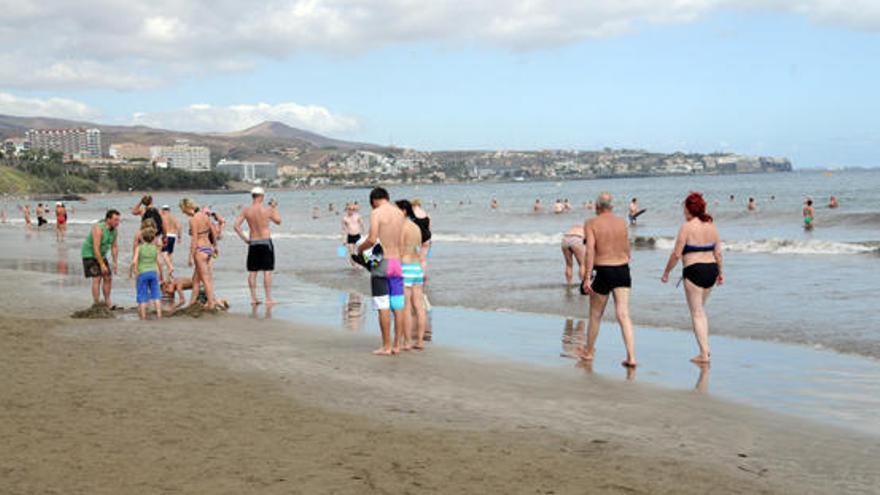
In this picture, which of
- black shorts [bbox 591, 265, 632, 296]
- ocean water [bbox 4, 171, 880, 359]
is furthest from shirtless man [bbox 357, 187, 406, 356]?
ocean water [bbox 4, 171, 880, 359]

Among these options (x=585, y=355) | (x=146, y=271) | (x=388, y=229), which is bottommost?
(x=585, y=355)

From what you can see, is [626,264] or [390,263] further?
[390,263]

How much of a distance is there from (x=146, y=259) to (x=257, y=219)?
1.83 meters

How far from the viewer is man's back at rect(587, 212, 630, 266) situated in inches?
339

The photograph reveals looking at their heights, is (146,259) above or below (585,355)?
above

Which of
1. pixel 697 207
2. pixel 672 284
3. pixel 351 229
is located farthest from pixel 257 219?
pixel 672 284

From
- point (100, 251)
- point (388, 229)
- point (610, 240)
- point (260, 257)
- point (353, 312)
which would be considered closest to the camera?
point (610, 240)

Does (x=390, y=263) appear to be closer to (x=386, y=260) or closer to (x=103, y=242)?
(x=386, y=260)

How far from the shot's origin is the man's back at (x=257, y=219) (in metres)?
12.9

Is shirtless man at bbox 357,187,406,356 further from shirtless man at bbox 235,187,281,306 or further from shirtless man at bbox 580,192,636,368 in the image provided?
shirtless man at bbox 235,187,281,306

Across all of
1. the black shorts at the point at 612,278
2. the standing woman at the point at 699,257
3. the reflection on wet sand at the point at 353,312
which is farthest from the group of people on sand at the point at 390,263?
the standing woman at the point at 699,257

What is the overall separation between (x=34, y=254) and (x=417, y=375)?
73.8 ft

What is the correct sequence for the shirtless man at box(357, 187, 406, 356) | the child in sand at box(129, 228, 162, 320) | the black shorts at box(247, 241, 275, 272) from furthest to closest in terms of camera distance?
the black shorts at box(247, 241, 275, 272) → the child in sand at box(129, 228, 162, 320) → the shirtless man at box(357, 187, 406, 356)

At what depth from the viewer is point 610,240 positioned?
8602 mm
